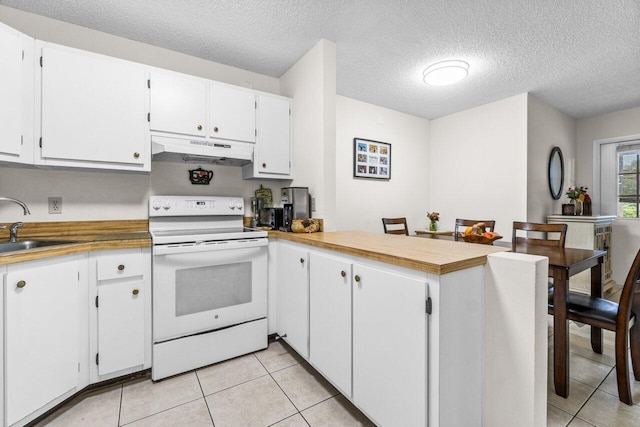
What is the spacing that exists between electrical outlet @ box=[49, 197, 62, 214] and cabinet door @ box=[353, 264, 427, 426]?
2.22m

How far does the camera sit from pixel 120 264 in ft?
5.66

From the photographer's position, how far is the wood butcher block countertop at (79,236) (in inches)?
55.0

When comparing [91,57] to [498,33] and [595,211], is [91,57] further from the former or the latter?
[595,211]

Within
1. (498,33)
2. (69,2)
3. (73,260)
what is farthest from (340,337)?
(69,2)

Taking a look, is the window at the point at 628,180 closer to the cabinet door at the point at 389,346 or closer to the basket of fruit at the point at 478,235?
the basket of fruit at the point at 478,235

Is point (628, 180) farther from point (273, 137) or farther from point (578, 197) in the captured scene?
point (273, 137)

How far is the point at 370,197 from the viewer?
3928 millimetres

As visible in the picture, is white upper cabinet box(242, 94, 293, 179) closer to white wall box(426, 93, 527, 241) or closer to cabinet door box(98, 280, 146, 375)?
cabinet door box(98, 280, 146, 375)

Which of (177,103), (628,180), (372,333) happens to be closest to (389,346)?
(372,333)

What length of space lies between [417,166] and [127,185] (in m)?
3.87

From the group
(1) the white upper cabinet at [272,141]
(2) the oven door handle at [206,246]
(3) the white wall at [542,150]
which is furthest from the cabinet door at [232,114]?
(3) the white wall at [542,150]

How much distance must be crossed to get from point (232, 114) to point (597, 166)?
5.41m

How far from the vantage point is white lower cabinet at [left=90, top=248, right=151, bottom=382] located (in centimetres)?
168

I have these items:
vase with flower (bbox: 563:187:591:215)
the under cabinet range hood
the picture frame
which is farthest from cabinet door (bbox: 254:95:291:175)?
vase with flower (bbox: 563:187:591:215)
